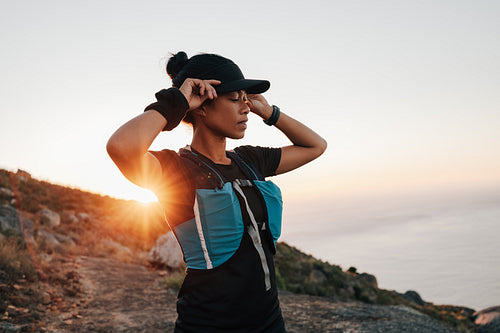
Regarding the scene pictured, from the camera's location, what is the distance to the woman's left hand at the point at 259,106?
2.38 metres

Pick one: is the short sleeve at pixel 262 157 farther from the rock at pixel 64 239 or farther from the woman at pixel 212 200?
the rock at pixel 64 239

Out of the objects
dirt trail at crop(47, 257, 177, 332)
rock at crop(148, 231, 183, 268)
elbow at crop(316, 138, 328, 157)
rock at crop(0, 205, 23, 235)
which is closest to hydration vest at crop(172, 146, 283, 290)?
elbow at crop(316, 138, 328, 157)

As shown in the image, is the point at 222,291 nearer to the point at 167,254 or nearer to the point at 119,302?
→ the point at 119,302

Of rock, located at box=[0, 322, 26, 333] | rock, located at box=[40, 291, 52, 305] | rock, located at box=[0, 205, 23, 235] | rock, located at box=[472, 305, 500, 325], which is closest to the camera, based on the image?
rock, located at box=[0, 322, 26, 333]

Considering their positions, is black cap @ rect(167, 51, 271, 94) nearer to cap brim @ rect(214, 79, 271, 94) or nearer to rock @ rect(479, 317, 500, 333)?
cap brim @ rect(214, 79, 271, 94)

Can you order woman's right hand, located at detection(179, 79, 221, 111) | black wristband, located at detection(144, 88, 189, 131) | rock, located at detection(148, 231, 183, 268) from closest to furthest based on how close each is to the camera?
black wristband, located at detection(144, 88, 189, 131) < woman's right hand, located at detection(179, 79, 221, 111) < rock, located at detection(148, 231, 183, 268)

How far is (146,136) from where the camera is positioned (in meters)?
1.54

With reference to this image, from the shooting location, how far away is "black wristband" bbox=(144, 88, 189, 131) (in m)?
1.62

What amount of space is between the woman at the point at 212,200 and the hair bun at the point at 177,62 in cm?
5

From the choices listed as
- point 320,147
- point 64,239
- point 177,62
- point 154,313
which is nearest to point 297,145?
point 320,147

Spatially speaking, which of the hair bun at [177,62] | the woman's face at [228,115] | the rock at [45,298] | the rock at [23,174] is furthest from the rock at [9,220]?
the rock at [23,174]

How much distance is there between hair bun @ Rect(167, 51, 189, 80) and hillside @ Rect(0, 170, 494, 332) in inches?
34.9

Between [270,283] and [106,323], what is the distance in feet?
18.7

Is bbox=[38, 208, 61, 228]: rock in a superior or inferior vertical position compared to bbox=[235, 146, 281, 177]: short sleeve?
inferior
